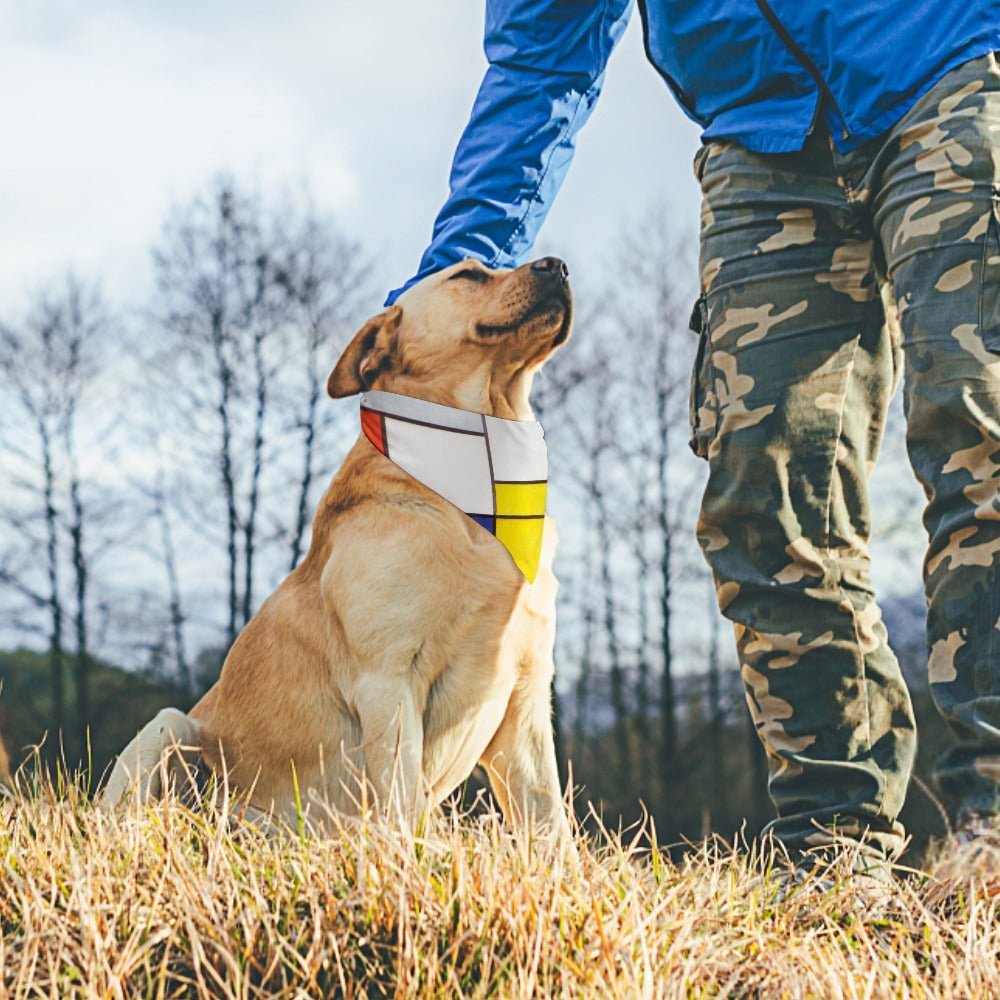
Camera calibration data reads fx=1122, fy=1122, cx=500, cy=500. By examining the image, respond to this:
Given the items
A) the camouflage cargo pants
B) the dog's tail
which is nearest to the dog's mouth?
the camouflage cargo pants

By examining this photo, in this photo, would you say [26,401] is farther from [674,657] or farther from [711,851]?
[711,851]

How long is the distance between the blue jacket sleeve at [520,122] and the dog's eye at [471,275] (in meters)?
0.04

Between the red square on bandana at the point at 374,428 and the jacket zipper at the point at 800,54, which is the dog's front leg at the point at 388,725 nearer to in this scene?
the red square on bandana at the point at 374,428

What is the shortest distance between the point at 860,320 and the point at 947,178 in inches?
16.6

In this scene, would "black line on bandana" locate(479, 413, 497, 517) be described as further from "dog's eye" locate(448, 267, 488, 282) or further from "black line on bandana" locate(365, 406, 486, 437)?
"dog's eye" locate(448, 267, 488, 282)

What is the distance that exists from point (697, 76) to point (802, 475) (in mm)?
1083

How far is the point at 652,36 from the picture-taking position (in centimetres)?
299

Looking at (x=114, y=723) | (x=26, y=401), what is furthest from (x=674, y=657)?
(x=26, y=401)

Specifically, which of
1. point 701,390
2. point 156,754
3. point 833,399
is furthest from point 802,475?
point 156,754

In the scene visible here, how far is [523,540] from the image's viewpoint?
10.1 ft

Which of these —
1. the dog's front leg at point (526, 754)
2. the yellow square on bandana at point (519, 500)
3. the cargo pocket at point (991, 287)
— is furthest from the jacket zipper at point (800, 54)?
the dog's front leg at point (526, 754)

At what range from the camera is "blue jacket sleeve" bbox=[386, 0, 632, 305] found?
129 inches

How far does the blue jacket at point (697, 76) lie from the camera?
2.52m

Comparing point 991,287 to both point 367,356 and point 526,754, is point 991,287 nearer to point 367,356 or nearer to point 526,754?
point 526,754
